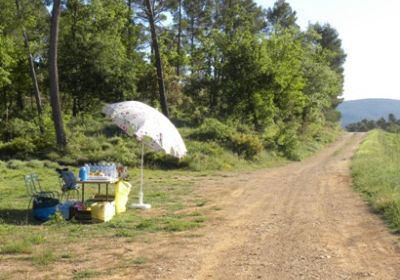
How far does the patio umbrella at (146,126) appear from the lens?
11523 millimetres

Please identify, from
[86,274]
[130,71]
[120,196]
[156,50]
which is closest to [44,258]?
[86,274]

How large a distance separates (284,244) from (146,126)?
4.54m

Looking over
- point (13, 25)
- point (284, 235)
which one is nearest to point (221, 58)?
point (13, 25)

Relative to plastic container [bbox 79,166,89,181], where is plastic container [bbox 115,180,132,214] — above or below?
below

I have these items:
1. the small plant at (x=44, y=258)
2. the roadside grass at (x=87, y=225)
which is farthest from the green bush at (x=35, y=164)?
the small plant at (x=44, y=258)

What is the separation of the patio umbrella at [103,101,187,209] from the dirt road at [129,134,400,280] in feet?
6.37

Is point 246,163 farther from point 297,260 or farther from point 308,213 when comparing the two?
point 297,260

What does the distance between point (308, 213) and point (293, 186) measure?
4.97 meters

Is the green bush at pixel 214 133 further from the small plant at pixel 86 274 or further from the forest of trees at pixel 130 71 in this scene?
the small plant at pixel 86 274

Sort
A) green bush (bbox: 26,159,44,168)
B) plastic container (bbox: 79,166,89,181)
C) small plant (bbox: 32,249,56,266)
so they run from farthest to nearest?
green bush (bbox: 26,159,44,168) → plastic container (bbox: 79,166,89,181) → small plant (bbox: 32,249,56,266)

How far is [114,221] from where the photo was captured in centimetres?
→ 1061

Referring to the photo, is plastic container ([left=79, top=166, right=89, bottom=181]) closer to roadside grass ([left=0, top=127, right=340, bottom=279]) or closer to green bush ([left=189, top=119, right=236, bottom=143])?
roadside grass ([left=0, top=127, right=340, bottom=279])

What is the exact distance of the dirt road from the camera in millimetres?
6902

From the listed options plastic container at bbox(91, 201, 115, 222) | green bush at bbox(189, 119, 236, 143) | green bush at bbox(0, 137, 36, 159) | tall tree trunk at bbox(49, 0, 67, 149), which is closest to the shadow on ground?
plastic container at bbox(91, 201, 115, 222)
